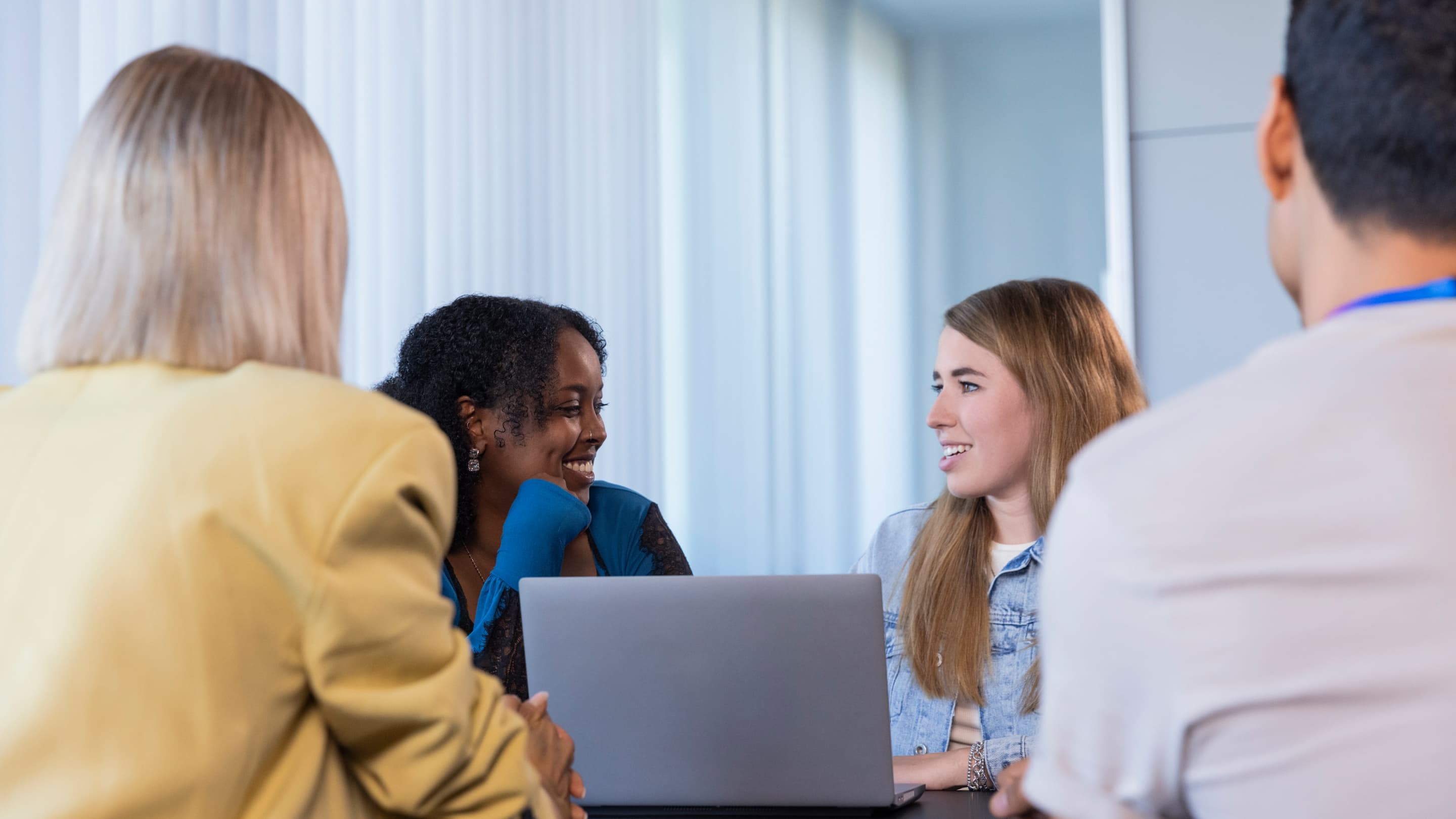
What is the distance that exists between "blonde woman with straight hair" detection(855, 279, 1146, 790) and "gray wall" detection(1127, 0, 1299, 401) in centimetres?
111

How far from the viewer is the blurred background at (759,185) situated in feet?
8.46

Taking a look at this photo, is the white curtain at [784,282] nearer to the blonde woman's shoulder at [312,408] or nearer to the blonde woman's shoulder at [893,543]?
the blonde woman's shoulder at [893,543]

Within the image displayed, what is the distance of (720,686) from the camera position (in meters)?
1.54

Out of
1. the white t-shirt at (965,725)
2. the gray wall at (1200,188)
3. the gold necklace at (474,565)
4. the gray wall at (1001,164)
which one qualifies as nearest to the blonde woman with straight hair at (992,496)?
the white t-shirt at (965,725)

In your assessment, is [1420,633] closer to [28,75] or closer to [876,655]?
[876,655]

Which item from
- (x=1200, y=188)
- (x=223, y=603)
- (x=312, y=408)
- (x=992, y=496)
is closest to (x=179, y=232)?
(x=312, y=408)

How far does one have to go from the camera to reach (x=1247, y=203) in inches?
125

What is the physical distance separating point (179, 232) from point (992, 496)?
1.58 m

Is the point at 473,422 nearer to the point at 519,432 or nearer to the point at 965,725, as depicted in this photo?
the point at 519,432

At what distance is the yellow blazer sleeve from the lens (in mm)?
893

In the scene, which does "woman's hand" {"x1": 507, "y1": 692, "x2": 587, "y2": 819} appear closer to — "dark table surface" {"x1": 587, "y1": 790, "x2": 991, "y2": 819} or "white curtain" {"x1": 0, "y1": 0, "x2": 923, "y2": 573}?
"dark table surface" {"x1": 587, "y1": 790, "x2": 991, "y2": 819}

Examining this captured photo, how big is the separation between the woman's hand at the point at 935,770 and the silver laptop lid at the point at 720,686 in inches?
12.1

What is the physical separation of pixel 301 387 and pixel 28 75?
1.33 meters

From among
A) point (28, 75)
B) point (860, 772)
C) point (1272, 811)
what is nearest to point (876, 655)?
point (860, 772)
